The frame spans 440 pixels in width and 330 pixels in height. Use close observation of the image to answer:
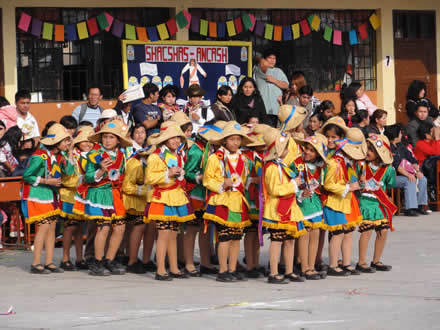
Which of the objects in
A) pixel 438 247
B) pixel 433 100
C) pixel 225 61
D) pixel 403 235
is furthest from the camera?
pixel 433 100

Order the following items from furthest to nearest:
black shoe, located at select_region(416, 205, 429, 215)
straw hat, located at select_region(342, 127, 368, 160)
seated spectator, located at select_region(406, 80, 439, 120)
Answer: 1. seated spectator, located at select_region(406, 80, 439, 120)
2. black shoe, located at select_region(416, 205, 429, 215)
3. straw hat, located at select_region(342, 127, 368, 160)

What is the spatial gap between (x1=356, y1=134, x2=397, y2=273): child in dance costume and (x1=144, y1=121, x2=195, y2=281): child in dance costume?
1.85 metres

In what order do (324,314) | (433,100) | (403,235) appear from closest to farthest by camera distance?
(324,314) → (403,235) → (433,100)

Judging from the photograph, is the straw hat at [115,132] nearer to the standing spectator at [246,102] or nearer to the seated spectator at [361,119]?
the standing spectator at [246,102]

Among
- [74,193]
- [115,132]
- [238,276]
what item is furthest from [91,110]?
[238,276]

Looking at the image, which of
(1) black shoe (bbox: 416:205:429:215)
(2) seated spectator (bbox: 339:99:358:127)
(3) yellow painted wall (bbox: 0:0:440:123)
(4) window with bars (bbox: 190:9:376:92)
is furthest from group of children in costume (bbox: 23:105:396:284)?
(4) window with bars (bbox: 190:9:376:92)

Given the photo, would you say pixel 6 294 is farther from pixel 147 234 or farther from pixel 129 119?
pixel 129 119

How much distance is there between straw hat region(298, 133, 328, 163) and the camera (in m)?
10.2

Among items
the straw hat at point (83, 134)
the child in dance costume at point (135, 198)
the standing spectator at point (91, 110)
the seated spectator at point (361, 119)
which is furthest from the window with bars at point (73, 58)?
A: the child in dance costume at point (135, 198)

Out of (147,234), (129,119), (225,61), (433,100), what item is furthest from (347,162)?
(433,100)

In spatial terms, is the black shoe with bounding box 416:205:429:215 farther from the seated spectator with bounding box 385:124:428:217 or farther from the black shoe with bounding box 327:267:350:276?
the black shoe with bounding box 327:267:350:276

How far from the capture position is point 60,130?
10758 millimetres

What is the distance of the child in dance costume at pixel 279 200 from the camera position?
987cm

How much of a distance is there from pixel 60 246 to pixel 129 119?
192 centimetres
